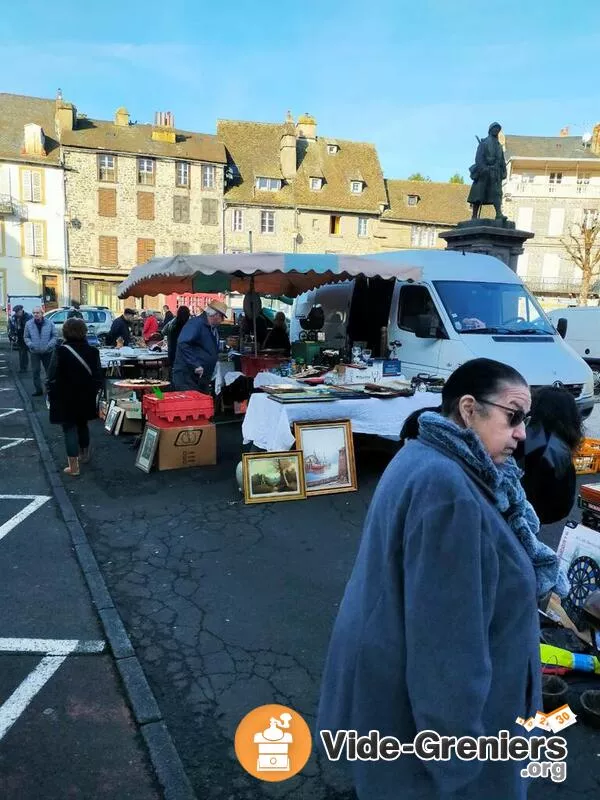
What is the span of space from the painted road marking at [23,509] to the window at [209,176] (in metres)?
34.6

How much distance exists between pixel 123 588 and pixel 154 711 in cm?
143

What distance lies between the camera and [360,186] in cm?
4019

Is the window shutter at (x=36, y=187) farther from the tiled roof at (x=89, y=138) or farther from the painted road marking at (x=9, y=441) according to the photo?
the painted road marking at (x=9, y=441)

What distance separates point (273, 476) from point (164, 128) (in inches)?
1474

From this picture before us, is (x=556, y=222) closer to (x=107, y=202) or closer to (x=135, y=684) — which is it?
(x=107, y=202)

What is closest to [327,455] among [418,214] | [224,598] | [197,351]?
[224,598]

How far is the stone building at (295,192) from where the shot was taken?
125ft

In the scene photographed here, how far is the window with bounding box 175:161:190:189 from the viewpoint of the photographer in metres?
36.7

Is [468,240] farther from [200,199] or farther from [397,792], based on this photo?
[200,199]

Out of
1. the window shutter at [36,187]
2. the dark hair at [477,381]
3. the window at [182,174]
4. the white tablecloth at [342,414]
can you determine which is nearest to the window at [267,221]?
the window at [182,174]

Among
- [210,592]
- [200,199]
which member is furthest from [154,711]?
[200,199]

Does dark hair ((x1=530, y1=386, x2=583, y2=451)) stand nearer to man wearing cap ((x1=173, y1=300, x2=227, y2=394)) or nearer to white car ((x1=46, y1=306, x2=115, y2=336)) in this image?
man wearing cap ((x1=173, y1=300, x2=227, y2=394))

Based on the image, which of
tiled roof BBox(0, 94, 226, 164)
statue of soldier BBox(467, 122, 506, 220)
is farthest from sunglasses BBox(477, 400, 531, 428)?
tiled roof BBox(0, 94, 226, 164)

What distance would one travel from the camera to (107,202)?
117 feet
